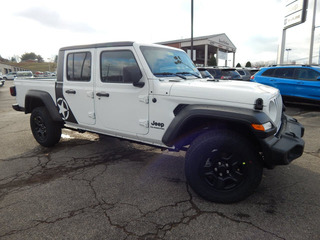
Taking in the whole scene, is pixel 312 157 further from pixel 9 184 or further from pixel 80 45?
pixel 9 184

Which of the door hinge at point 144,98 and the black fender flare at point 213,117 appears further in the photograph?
the door hinge at point 144,98

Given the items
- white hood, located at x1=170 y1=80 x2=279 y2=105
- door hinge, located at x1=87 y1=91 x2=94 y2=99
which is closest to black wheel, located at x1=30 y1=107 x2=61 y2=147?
door hinge, located at x1=87 y1=91 x2=94 y2=99

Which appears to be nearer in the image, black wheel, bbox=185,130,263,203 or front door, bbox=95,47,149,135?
black wheel, bbox=185,130,263,203

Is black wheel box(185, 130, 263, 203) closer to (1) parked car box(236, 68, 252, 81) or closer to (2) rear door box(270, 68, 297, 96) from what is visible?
(2) rear door box(270, 68, 297, 96)

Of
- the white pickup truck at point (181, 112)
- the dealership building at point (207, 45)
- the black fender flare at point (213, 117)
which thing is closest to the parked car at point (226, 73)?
the white pickup truck at point (181, 112)

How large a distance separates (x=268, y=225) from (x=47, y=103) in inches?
153

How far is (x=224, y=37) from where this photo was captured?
43.2 meters

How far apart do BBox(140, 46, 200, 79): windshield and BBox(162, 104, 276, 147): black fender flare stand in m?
0.72

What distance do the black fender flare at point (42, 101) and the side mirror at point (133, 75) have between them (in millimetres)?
1902

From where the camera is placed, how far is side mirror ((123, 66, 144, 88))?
9.23 ft

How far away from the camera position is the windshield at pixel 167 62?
3.12 m

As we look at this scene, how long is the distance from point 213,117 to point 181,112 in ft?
1.26

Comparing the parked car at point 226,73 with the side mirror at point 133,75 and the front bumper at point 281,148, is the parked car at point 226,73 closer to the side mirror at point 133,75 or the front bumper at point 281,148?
the side mirror at point 133,75

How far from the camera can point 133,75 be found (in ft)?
9.37
